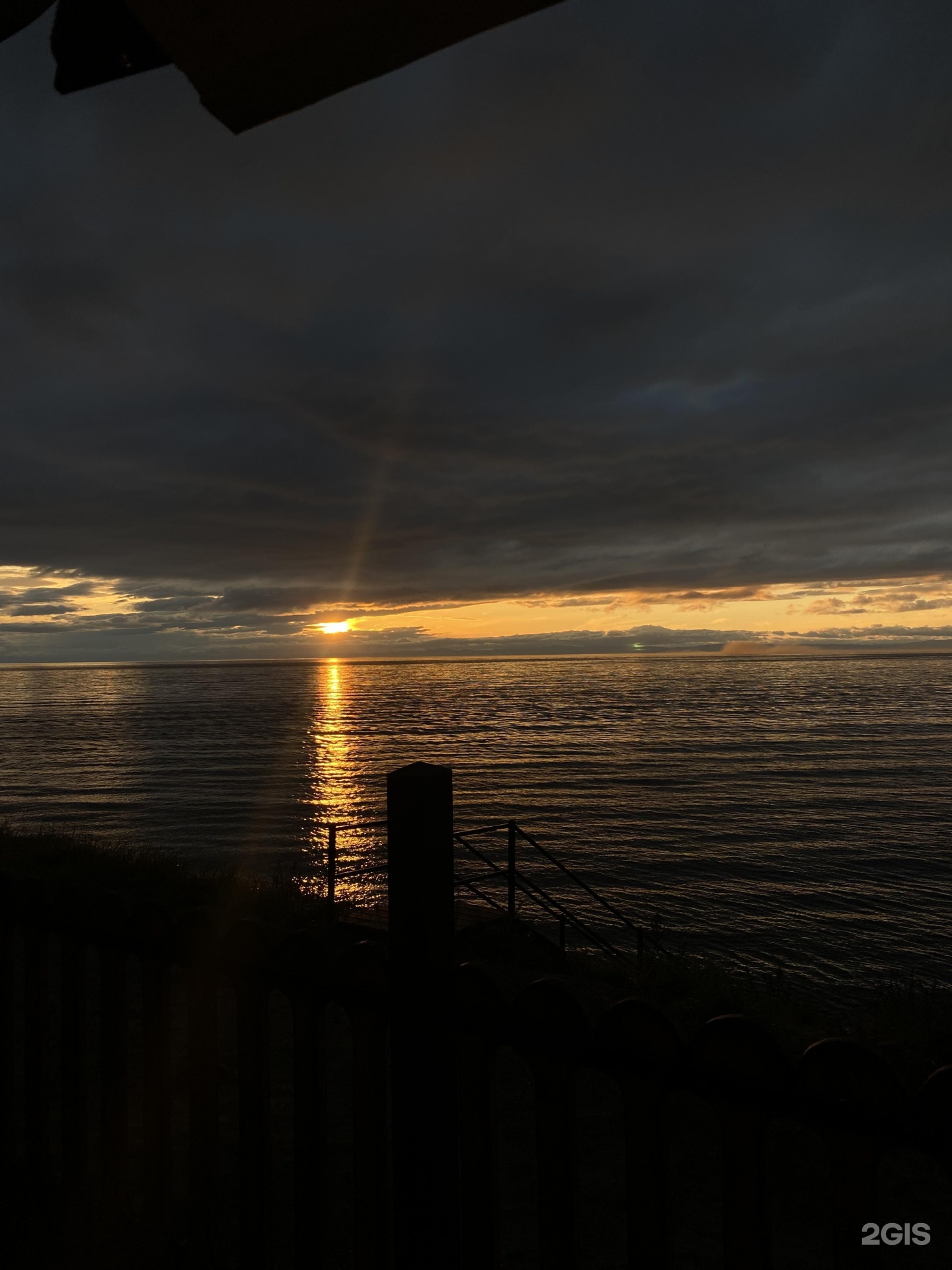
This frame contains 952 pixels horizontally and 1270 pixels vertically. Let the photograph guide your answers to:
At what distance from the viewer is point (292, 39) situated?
1844mm

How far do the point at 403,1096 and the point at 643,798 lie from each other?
39.4 m

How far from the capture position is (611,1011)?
201 centimetres

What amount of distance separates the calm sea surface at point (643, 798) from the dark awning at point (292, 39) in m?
19.8

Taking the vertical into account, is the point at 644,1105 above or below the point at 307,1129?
above

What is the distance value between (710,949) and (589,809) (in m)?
18.7

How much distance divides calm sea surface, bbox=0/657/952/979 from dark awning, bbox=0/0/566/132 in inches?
779

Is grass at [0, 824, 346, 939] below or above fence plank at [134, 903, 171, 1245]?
below

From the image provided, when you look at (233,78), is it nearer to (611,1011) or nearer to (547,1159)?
(611,1011)

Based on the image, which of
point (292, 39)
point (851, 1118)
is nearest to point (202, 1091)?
point (851, 1118)

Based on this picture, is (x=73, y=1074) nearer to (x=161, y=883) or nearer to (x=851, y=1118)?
(x=851, y=1118)

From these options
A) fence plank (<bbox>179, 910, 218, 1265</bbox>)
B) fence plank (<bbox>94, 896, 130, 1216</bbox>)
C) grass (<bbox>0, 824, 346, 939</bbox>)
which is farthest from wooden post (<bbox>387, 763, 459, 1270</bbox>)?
grass (<bbox>0, 824, 346, 939</bbox>)

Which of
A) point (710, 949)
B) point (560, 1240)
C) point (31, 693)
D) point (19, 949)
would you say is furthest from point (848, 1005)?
point (31, 693)

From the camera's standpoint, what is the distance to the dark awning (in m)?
1.79

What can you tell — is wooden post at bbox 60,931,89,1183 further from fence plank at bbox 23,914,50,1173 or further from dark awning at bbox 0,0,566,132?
dark awning at bbox 0,0,566,132
